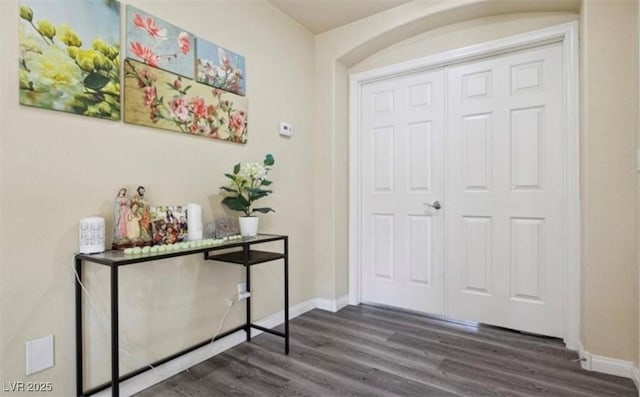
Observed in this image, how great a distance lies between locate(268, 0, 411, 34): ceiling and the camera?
8.30ft

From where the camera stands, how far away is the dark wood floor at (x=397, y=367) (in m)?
1.72

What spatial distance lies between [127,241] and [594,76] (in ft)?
8.70

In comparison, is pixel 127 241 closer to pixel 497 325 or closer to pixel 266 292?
pixel 266 292

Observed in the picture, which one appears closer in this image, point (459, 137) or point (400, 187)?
point (459, 137)

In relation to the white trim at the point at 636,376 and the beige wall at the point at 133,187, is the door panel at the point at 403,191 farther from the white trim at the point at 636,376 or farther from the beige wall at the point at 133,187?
the white trim at the point at 636,376

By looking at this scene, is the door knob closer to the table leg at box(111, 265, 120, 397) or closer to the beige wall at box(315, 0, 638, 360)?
the beige wall at box(315, 0, 638, 360)

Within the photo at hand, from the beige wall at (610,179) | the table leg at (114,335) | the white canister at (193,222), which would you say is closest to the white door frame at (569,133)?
the beige wall at (610,179)

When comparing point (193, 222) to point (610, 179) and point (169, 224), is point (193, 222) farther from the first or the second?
point (610, 179)

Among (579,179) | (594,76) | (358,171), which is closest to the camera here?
(594,76)

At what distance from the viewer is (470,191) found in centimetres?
257

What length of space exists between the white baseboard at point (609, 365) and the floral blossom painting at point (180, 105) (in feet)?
8.19

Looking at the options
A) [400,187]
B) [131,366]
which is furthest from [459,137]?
[131,366]

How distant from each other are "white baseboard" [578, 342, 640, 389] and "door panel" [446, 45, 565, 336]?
1.22 feet

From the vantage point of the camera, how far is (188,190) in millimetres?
1988
